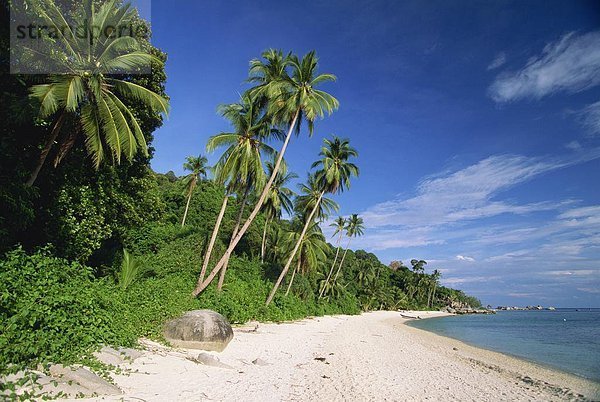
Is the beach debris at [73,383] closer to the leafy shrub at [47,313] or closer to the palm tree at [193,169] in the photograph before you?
the leafy shrub at [47,313]

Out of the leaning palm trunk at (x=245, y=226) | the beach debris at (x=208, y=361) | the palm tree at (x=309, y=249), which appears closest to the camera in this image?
the beach debris at (x=208, y=361)

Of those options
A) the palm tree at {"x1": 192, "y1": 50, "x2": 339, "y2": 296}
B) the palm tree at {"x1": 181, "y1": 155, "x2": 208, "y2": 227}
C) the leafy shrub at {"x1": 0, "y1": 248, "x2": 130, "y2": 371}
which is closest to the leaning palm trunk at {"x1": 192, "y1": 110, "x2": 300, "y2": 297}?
the palm tree at {"x1": 192, "y1": 50, "x2": 339, "y2": 296}

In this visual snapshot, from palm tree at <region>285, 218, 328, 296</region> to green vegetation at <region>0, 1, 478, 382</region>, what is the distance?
151 inches

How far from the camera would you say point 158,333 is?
10.2 meters

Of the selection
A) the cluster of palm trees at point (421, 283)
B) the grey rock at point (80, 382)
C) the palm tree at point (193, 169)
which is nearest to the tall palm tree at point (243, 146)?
the grey rock at point (80, 382)

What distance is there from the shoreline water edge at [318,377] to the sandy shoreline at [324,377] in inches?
0.7

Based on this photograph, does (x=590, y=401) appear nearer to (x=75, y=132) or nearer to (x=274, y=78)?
(x=75, y=132)

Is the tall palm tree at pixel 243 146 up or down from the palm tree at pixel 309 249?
up

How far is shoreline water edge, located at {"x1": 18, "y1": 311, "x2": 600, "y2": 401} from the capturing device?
6.59 meters

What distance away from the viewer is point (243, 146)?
17.9 metres

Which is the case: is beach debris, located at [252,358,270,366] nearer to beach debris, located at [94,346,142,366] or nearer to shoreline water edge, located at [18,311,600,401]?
shoreline water edge, located at [18,311,600,401]

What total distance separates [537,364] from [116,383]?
16.5 meters

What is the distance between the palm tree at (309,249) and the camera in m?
32.1

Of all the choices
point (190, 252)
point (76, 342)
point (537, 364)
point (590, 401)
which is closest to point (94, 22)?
point (76, 342)
